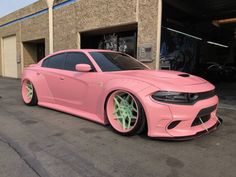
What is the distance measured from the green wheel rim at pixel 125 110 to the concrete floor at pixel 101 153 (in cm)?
25

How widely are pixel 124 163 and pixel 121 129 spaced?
104cm

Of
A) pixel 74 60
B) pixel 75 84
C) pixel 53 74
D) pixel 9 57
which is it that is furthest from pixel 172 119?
pixel 9 57

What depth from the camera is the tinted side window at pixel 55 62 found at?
535 centimetres

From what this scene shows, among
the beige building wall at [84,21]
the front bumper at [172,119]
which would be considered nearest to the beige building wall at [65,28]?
the beige building wall at [84,21]

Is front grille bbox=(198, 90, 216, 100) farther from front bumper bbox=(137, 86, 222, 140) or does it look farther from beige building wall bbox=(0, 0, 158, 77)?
beige building wall bbox=(0, 0, 158, 77)

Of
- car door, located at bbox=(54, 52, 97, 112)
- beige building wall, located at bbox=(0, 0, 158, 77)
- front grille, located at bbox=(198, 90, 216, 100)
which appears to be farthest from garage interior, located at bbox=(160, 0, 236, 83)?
front grille, located at bbox=(198, 90, 216, 100)

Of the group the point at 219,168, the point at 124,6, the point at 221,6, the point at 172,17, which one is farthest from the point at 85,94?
the point at 221,6

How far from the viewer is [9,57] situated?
18312 millimetres

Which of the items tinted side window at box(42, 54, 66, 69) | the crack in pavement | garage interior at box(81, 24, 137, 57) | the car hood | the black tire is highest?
garage interior at box(81, 24, 137, 57)

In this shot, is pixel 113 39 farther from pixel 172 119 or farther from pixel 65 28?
pixel 172 119

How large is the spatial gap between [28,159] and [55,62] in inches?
118

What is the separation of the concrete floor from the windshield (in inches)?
44.7

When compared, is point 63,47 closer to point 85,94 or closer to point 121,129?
point 85,94

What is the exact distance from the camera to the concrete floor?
106 inches
